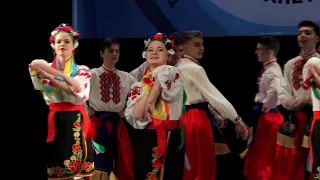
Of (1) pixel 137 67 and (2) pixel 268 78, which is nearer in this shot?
(2) pixel 268 78

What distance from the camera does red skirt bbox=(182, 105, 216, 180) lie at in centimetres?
459

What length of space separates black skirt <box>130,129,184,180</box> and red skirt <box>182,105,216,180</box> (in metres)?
0.69

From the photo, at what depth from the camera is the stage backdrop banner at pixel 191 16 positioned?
5207 mm

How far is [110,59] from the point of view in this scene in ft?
16.8

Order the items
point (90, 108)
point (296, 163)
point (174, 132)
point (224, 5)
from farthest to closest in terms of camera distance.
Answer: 1. point (224, 5)
2. point (90, 108)
3. point (296, 163)
4. point (174, 132)

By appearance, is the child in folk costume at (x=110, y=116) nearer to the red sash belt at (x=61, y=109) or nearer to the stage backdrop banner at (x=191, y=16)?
the stage backdrop banner at (x=191, y=16)

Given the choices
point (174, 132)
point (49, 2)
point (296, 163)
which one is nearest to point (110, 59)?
point (49, 2)

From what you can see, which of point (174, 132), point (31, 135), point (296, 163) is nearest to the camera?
point (174, 132)

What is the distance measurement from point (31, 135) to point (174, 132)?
2.27 m

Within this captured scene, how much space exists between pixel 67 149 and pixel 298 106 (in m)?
1.74

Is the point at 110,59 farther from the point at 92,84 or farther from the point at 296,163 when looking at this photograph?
the point at 296,163

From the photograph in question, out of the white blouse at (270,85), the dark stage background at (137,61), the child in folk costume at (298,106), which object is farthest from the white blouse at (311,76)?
the dark stage background at (137,61)

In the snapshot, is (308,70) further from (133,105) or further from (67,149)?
(67,149)

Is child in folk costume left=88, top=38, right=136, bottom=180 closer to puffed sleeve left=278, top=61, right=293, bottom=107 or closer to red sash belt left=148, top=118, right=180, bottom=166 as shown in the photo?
red sash belt left=148, top=118, right=180, bottom=166
